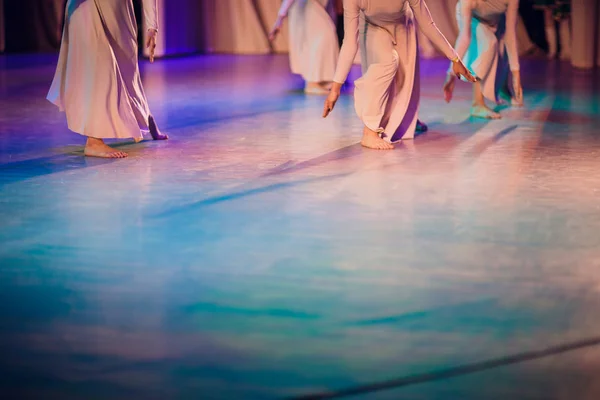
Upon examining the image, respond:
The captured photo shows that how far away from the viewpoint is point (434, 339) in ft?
9.12

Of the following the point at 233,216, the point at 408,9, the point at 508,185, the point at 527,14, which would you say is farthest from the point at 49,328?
the point at 527,14

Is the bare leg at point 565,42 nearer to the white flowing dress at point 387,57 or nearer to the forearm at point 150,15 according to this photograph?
the white flowing dress at point 387,57

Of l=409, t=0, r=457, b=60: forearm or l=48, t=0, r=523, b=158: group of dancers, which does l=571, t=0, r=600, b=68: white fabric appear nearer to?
l=48, t=0, r=523, b=158: group of dancers

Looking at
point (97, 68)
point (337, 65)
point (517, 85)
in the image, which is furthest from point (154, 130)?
point (517, 85)

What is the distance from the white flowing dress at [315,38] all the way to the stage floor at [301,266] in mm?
2245

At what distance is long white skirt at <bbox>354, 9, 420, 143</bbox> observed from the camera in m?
5.95

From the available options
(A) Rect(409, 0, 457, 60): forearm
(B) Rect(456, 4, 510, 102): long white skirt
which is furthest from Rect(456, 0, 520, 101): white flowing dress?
(A) Rect(409, 0, 457, 60): forearm

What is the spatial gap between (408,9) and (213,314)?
354 centimetres

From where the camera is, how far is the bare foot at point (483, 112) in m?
7.32

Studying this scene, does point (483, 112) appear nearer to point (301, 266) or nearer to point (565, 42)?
point (301, 266)

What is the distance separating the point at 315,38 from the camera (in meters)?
8.85

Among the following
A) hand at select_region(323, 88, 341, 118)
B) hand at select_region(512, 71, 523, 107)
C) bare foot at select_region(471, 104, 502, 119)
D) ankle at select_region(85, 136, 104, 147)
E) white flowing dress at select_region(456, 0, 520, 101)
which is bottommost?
bare foot at select_region(471, 104, 502, 119)

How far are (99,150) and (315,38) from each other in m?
3.61

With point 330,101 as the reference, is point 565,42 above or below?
below
